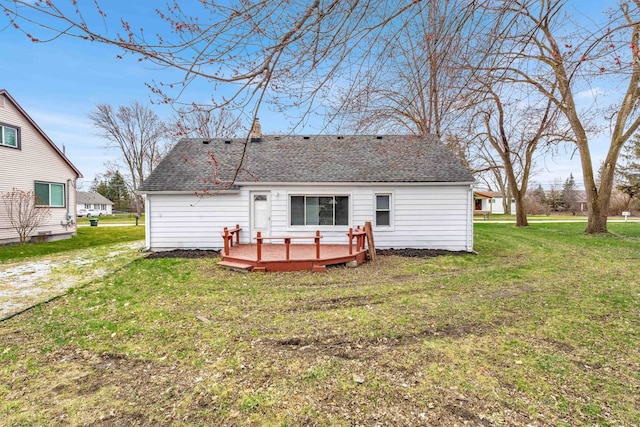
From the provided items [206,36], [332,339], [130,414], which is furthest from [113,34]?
[332,339]

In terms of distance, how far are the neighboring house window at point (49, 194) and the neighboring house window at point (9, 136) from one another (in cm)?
193

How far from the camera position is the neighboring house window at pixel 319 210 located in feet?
34.9

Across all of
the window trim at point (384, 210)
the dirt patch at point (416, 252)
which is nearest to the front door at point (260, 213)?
the window trim at point (384, 210)

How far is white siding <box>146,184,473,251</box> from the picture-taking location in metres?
10.4

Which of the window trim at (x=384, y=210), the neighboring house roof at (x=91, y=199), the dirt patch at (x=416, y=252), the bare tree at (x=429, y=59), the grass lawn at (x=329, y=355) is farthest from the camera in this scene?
the neighboring house roof at (x=91, y=199)

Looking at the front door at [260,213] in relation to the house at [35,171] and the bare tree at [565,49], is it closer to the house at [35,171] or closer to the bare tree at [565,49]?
the bare tree at [565,49]

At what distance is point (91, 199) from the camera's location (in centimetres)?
5134

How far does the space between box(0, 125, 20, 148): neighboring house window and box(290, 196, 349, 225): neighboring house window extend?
1290cm

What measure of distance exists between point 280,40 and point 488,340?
4176 millimetres

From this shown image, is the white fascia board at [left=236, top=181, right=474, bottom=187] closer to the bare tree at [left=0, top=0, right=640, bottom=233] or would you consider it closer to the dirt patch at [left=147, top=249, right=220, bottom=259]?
the dirt patch at [left=147, top=249, right=220, bottom=259]

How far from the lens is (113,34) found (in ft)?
8.37

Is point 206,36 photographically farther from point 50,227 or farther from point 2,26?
point 50,227

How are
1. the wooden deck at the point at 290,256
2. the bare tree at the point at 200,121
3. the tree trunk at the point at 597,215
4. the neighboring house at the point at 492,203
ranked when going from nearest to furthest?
the bare tree at the point at 200,121 < the wooden deck at the point at 290,256 < the tree trunk at the point at 597,215 < the neighboring house at the point at 492,203

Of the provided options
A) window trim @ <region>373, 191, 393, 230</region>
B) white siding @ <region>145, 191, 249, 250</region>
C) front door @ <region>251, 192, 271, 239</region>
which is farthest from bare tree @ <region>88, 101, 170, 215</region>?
window trim @ <region>373, 191, 393, 230</region>
